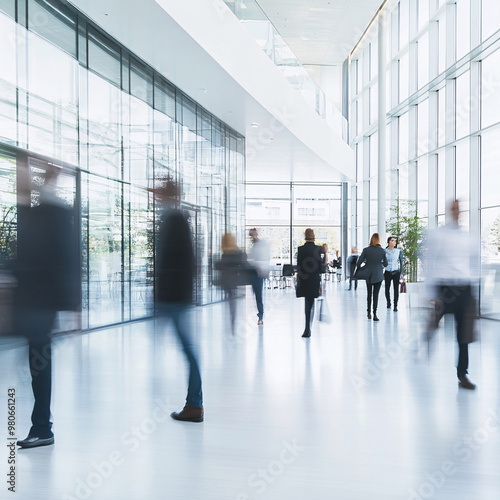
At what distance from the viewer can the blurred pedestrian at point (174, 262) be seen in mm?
3465

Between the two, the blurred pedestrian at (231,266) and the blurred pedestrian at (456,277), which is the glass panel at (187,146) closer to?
the blurred pedestrian at (231,266)

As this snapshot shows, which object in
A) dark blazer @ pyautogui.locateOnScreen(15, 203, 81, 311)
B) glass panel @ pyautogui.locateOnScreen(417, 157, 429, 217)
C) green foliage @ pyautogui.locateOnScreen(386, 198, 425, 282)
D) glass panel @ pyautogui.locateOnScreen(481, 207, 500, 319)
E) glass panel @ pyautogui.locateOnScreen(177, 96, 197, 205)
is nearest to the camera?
dark blazer @ pyautogui.locateOnScreen(15, 203, 81, 311)

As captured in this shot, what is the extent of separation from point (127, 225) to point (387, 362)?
5505 millimetres

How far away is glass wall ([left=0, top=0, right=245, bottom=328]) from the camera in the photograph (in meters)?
6.61

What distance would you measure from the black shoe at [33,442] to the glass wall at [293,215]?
837 inches

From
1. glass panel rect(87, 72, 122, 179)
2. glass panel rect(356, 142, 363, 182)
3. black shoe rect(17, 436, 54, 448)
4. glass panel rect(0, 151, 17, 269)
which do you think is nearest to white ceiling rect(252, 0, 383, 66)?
glass panel rect(356, 142, 363, 182)

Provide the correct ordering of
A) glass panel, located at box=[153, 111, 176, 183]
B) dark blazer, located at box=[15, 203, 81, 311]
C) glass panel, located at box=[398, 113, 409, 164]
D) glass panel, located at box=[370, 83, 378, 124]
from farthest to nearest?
glass panel, located at box=[370, 83, 378, 124] < glass panel, located at box=[398, 113, 409, 164] < glass panel, located at box=[153, 111, 176, 183] < dark blazer, located at box=[15, 203, 81, 311]

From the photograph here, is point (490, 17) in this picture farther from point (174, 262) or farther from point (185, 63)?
point (174, 262)

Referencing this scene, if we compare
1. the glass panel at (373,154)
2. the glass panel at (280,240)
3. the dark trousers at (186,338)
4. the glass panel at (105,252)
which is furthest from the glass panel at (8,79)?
the glass panel at (280,240)

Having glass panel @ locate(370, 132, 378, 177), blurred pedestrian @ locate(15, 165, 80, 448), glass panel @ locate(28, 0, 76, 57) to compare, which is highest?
glass panel @ locate(370, 132, 378, 177)

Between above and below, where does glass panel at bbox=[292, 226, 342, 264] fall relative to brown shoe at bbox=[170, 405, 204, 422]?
above

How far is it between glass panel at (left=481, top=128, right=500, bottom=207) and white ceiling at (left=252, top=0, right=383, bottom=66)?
7.26m

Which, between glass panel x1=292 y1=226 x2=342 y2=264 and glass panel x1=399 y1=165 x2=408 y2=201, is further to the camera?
glass panel x1=292 y1=226 x2=342 y2=264

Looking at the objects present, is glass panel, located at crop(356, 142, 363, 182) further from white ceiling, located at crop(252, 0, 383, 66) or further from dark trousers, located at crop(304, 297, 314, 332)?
dark trousers, located at crop(304, 297, 314, 332)
